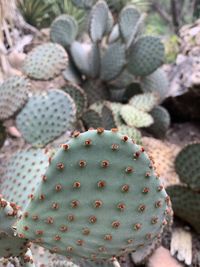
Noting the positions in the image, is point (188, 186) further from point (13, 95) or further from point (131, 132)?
point (13, 95)

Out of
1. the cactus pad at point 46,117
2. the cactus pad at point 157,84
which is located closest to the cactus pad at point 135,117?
the cactus pad at point 157,84

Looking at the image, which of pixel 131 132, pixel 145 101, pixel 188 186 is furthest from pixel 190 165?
pixel 145 101

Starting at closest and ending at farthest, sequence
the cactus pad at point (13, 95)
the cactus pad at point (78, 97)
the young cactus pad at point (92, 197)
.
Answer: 1. the young cactus pad at point (92, 197)
2. the cactus pad at point (13, 95)
3. the cactus pad at point (78, 97)

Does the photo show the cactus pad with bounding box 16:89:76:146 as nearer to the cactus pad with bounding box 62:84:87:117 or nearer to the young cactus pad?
the cactus pad with bounding box 62:84:87:117

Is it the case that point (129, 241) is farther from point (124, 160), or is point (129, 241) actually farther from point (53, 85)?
point (53, 85)

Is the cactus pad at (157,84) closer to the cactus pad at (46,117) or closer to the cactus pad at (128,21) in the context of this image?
the cactus pad at (128,21)

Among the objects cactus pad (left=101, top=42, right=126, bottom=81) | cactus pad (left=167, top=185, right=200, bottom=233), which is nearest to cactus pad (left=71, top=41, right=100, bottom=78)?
cactus pad (left=101, top=42, right=126, bottom=81)
